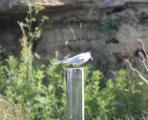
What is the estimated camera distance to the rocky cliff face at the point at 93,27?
8.83 meters

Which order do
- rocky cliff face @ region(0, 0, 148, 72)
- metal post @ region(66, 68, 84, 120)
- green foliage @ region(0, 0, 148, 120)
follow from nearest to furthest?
metal post @ region(66, 68, 84, 120) < green foliage @ region(0, 0, 148, 120) < rocky cliff face @ region(0, 0, 148, 72)

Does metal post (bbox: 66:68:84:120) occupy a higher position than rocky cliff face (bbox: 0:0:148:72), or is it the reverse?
rocky cliff face (bbox: 0:0:148:72)

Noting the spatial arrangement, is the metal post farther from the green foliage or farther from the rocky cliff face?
the rocky cliff face

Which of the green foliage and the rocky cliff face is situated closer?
the green foliage

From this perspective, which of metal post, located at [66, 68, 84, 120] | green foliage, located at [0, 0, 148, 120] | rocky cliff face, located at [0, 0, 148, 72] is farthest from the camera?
rocky cliff face, located at [0, 0, 148, 72]

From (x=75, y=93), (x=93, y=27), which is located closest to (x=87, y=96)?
(x=75, y=93)

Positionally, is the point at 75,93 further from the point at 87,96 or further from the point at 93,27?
the point at 93,27

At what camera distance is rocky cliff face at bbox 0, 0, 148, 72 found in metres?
8.83

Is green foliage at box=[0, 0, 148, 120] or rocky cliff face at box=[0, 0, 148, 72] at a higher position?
rocky cliff face at box=[0, 0, 148, 72]

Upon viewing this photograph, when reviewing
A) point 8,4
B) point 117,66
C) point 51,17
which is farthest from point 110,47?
point 8,4

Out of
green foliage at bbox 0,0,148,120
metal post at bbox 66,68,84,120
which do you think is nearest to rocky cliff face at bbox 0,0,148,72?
green foliage at bbox 0,0,148,120

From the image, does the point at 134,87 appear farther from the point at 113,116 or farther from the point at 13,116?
the point at 13,116

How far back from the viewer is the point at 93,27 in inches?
357

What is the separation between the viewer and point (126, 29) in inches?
352
